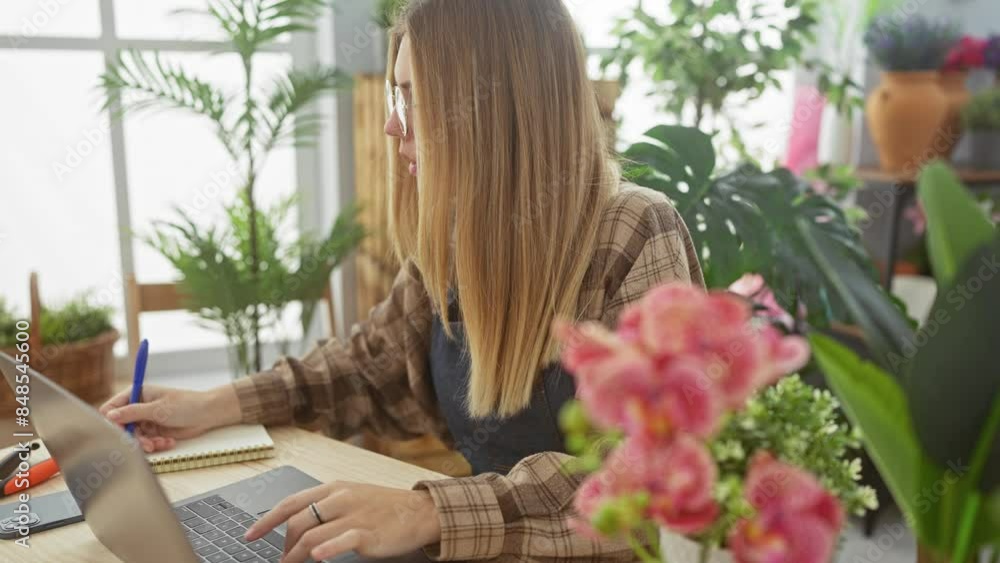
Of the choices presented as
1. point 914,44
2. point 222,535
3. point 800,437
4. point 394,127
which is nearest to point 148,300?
point 394,127

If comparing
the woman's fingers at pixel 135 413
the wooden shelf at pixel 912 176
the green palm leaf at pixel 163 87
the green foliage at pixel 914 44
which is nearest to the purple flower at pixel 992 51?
the green foliage at pixel 914 44

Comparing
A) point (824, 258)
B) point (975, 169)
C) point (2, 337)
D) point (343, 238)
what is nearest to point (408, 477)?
point (824, 258)

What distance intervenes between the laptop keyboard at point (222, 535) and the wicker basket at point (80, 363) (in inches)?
51.4

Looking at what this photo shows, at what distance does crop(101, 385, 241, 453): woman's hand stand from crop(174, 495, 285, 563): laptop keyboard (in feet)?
0.59

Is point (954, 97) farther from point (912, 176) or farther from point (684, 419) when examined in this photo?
point (684, 419)

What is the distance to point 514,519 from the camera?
2.97 ft

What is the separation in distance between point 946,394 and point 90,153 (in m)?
2.73

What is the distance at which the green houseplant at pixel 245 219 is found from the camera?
2191mm

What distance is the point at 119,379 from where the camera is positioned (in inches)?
109

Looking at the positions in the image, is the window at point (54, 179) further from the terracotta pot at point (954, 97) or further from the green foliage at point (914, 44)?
the terracotta pot at point (954, 97)

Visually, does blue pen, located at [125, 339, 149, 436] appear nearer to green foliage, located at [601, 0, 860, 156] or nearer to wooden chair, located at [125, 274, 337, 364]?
wooden chair, located at [125, 274, 337, 364]

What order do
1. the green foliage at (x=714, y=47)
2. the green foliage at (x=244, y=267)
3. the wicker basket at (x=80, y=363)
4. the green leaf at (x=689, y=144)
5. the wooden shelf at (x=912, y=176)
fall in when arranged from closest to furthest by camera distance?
1. the green leaf at (x=689, y=144)
2. the wicker basket at (x=80, y=363)
3. the green foliage at (x=244, y=267)
4. the green foliage at (x=714, y=47)
5. the wooden shelf at (x=912, y=176)

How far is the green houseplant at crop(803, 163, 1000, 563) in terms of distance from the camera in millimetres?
435

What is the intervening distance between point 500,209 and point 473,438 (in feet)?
1.22
